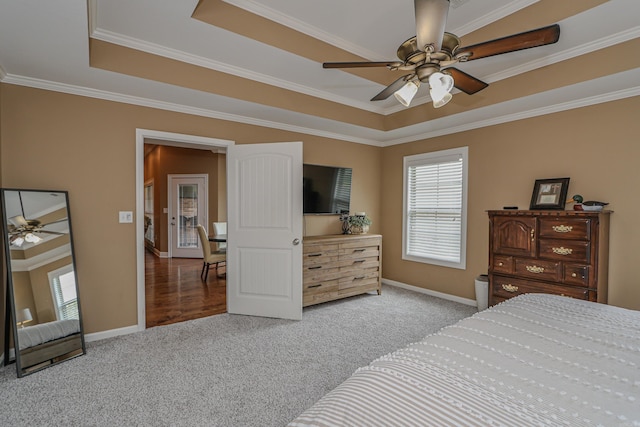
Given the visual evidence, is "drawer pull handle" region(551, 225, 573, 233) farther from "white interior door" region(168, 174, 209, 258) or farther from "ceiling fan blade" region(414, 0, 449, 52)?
"white interior door" region(168, 174, 209, 258)

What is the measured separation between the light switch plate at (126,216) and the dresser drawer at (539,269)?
411cm

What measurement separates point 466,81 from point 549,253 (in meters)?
1.94

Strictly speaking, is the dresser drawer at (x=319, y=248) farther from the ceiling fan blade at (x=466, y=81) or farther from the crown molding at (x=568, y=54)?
the crown molding at (x=568, y=54)

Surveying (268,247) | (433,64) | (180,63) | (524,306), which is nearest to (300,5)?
(180,63)

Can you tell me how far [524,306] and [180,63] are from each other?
11.2 ft

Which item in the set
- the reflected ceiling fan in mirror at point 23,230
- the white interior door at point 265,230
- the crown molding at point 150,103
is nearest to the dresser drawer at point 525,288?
the white interior door at point 265,230

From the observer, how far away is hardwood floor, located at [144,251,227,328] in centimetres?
378

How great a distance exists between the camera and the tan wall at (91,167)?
8.95ft

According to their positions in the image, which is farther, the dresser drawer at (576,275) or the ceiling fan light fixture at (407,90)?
the dresser drawer at (576,275)

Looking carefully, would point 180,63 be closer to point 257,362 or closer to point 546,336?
point 257,362

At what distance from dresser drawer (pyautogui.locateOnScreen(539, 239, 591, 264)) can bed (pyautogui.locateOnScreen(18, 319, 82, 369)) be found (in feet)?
14.7

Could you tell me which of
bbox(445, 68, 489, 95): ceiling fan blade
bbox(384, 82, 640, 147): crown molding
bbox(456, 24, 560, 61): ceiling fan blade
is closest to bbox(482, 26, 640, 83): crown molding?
bbox(384, 82, 640, 147): crown molding

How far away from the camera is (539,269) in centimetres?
302

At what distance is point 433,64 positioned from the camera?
1747 millimetres
